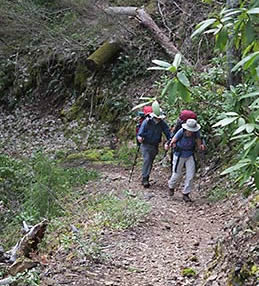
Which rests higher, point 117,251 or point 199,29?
point 199,29

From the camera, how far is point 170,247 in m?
6.54

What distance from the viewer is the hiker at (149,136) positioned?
9.92 m

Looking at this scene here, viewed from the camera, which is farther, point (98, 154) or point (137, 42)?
point (137, 42)

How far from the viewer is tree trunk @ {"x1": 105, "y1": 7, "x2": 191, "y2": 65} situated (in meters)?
15.1

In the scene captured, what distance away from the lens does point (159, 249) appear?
6.41 m

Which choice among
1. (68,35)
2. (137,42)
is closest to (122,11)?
(137,42)

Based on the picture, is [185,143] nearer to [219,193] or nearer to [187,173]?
[187,173]

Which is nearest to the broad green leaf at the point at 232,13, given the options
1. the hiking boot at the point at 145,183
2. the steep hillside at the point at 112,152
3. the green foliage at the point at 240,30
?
the green foliage at the point at 240,30

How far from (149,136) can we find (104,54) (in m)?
7.88

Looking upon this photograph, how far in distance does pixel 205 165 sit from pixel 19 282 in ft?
21.8

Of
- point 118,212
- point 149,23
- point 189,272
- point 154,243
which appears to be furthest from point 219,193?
point 149,23

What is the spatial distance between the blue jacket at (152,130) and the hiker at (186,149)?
0.57 metres

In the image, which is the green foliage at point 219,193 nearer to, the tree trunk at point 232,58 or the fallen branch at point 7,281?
the tree trunk at point 232,58

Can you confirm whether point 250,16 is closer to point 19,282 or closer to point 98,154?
point 19,282
